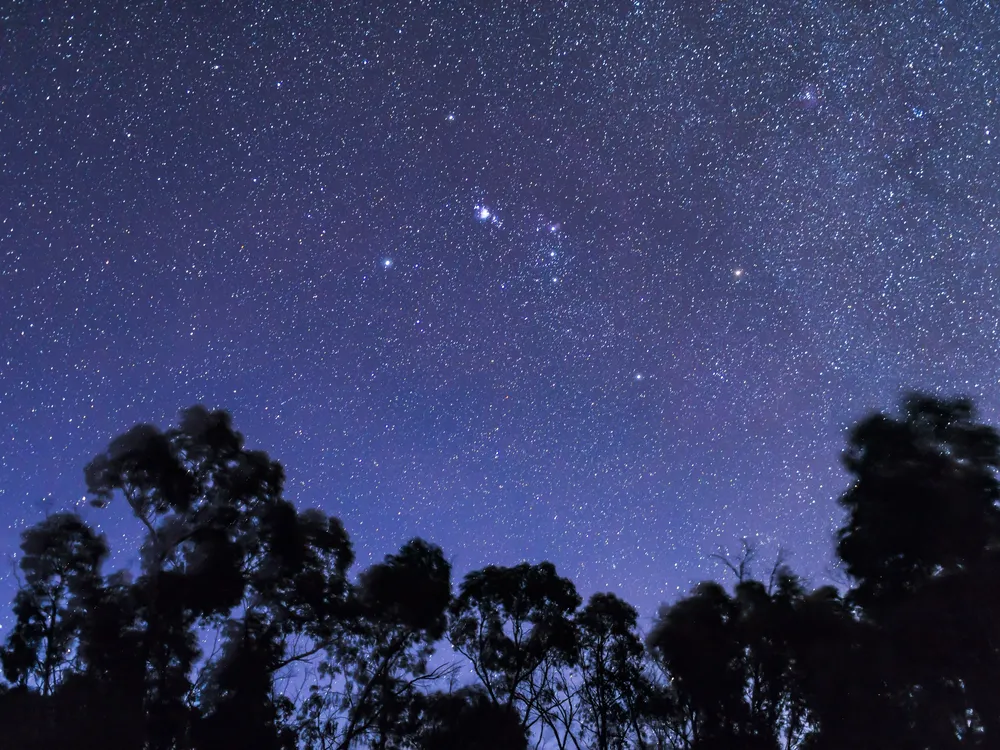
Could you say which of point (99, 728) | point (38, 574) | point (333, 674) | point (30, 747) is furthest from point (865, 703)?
point (38, 574)

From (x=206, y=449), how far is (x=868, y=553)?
19.5 metres

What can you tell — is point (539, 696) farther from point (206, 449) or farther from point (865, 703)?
point (206, 449)

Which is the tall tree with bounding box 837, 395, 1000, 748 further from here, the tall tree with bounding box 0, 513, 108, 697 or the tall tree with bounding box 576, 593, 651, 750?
the tall tree with bounding box 0, 513, 108, 697

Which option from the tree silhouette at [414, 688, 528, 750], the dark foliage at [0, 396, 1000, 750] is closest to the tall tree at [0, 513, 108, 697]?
the dark foliage at [0, 396, 1000, 750]

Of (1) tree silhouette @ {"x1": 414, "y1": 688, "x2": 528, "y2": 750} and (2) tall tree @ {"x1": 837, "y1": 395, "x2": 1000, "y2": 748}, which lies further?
(1) tree silhouette @ {"x1": 414, "y1": 688, "x2": 528, "y2": 750}

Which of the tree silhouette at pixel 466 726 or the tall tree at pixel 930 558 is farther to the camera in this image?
A: the tree silhouette at pixel 466 726

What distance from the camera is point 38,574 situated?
23.6 metres

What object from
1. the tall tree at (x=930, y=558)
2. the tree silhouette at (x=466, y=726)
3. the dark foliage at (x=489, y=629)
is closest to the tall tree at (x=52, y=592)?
the dark foliage at (x=489, y=629)

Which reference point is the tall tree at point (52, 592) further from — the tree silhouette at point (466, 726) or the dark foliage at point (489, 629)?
the tree silhouette at point (466, 726)

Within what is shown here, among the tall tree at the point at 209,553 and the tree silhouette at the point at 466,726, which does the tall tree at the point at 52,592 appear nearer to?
the tall tree at the point at 209,553

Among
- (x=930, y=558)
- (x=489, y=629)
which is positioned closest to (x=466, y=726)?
(x=489, y=629)

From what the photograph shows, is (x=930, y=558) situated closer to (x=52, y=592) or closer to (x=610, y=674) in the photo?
(x=610, y=674)

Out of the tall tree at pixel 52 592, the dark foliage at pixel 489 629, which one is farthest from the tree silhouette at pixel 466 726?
the tall tree at pixel 52 592

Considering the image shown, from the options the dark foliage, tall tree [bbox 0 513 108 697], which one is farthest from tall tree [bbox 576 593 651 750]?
tall tree [bbox 0 513 108 697]
